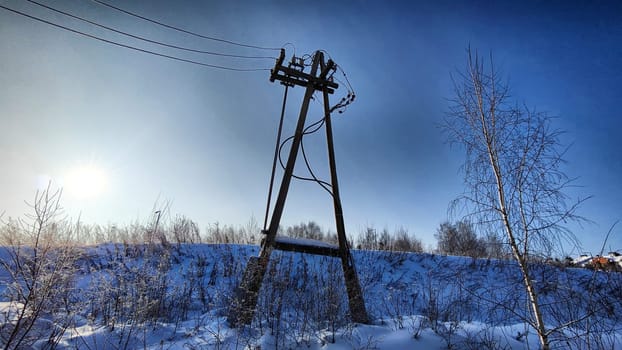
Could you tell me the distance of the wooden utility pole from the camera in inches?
133

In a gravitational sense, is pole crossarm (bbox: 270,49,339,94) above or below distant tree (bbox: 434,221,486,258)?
above

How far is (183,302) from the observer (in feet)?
15.2

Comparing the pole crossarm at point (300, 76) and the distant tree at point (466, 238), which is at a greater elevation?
the pole crossarm at point (300, 76)

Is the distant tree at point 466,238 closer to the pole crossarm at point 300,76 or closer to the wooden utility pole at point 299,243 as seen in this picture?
the wooden utility pole at point 299,243

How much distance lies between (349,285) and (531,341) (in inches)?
89.3

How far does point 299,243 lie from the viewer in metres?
4.06

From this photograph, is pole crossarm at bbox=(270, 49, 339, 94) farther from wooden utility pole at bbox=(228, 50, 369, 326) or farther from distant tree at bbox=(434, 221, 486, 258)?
distant tree at bbox=(434, 221, 486, 258)

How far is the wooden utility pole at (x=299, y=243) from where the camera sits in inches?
133

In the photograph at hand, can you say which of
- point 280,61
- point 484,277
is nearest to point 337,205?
point 280,61

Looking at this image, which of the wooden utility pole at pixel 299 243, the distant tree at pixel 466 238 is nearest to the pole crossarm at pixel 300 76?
the wooden utility pole at pixel 299 243

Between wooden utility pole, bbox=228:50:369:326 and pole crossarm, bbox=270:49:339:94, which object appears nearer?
wooden utility pole, bbox=228:50:369:326

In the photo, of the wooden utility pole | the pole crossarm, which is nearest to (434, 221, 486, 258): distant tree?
the wooden utility pole

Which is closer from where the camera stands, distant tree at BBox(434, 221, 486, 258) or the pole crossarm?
distant tree at BBox(434, 221, 486, 258)

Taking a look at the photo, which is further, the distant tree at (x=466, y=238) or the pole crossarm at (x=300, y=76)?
the pole crossarm at (x=300, y=76)
